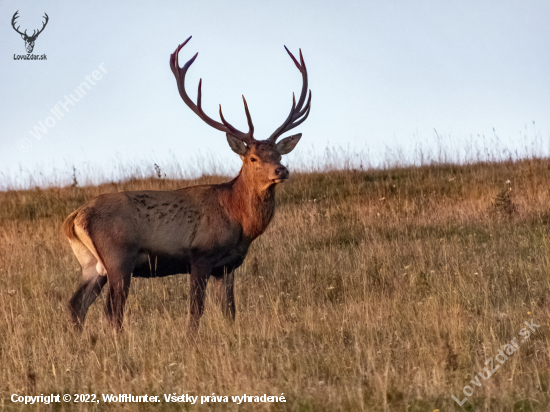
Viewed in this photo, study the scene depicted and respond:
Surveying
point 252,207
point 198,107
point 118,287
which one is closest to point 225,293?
point 252,207

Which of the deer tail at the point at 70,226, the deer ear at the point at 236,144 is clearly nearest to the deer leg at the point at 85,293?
the deer tail at the point at 70,226

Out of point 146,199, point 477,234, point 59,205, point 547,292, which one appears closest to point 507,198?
point 477,234

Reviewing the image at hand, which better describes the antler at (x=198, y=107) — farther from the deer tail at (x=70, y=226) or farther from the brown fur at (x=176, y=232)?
the deer tail at (x=70, y=226)

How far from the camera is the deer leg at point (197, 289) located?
207 inches

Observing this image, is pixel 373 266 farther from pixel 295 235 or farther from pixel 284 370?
pixel 284 370

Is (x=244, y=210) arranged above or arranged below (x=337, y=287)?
above

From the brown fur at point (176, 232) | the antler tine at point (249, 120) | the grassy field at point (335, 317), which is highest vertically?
the antler tine at point (249, 120)

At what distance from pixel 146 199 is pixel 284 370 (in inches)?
94.5

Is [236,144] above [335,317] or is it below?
above

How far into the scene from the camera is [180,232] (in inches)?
218

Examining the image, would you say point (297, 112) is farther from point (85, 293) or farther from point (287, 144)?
point (85, 293)

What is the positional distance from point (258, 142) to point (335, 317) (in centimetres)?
189

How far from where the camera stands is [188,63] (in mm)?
6441

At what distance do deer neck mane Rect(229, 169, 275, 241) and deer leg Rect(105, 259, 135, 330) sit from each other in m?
1.15
